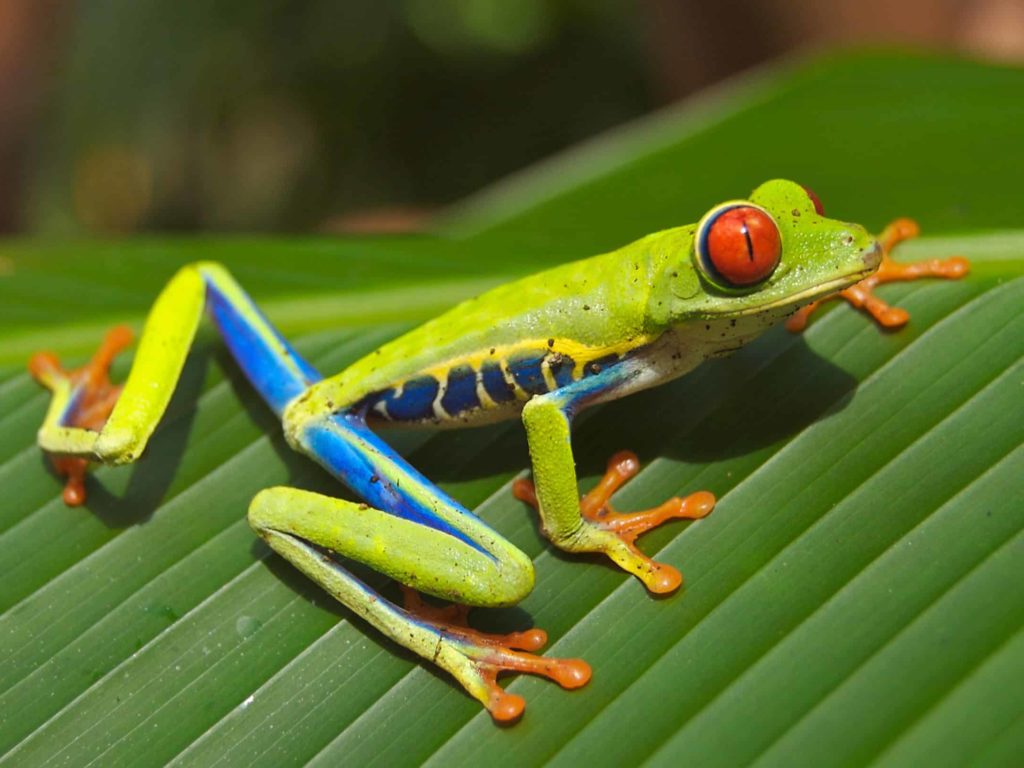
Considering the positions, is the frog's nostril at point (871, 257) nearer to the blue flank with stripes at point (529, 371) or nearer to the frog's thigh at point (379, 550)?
the blue flank with stripes at point (529, 371)

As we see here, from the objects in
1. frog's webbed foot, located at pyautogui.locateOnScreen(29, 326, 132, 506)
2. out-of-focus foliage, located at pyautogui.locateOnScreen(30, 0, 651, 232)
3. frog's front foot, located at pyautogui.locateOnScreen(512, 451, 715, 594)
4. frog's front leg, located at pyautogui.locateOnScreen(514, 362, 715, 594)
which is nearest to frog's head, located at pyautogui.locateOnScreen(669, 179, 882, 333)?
frog's front leg, located at pyautogui.locateOnScreen(514, 362, 715, 594)

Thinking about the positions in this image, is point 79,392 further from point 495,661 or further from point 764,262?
point 764,262

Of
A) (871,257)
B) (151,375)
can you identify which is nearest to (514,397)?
(871,257)

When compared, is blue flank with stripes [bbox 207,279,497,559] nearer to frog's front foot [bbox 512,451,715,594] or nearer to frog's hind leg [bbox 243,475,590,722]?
frog's hind leg [bbox 243,475,590,722]

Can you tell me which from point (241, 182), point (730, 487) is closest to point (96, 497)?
point (730, 487)

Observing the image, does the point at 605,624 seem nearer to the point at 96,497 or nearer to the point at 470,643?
the point at 470,643

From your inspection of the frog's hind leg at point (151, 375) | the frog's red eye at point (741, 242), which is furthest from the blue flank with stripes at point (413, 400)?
the frog's red eye at point (741, 242)
